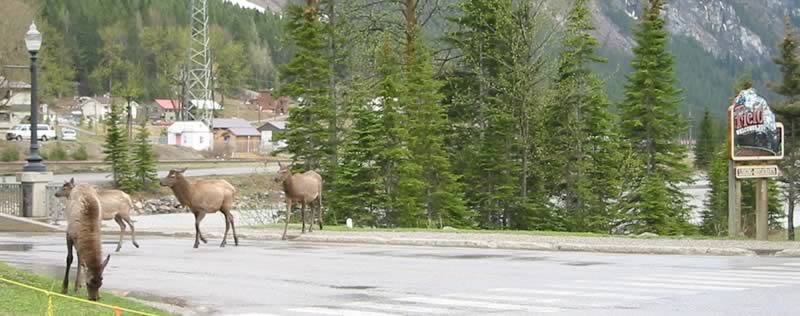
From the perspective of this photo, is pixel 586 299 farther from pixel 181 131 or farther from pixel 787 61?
pixel 181 131

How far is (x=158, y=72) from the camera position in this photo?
595ft

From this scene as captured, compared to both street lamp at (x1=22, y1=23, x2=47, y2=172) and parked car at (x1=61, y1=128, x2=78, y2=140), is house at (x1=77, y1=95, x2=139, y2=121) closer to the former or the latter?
parked car at (x1=61, y1=128, x2=78, y2=140)

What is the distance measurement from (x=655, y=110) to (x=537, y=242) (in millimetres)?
29263

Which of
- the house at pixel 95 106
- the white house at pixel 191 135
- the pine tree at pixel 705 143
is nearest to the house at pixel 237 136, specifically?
the white house at pixel 191 135

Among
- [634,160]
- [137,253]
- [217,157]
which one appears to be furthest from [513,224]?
[217,157]

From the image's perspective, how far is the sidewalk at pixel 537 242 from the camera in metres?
26.5

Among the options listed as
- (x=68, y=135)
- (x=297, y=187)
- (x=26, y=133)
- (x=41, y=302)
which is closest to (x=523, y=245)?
(x=297, y=187)

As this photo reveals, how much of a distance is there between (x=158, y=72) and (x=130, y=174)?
4281 inches

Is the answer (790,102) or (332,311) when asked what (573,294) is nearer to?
(332,311)

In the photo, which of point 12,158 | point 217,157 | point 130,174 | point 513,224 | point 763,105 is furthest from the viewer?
point 217,157

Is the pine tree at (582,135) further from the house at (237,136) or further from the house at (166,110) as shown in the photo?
the house at (166,110)

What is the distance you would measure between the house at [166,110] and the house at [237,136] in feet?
99.7

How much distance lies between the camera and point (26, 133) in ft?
348

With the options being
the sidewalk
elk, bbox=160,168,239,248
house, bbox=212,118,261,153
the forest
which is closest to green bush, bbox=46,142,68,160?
house, bbox=212,118,261,153
